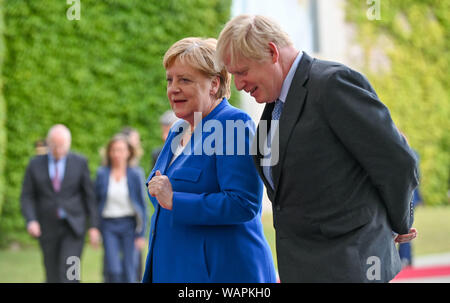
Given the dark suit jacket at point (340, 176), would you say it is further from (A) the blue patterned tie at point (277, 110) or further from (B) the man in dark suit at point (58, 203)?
(B) the man in dark suit at point (58, 203)

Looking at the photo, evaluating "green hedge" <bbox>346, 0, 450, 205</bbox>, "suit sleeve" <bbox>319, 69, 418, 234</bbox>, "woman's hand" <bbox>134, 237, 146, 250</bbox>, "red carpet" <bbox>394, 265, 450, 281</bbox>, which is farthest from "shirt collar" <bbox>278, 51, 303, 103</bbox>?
"green hedge" <bbox>346, 0, 450, 205</bbox>

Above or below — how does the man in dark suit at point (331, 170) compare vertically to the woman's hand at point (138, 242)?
above

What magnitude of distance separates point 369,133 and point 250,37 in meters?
0.56

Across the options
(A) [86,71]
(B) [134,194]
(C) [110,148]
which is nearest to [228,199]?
(B) [134,194]

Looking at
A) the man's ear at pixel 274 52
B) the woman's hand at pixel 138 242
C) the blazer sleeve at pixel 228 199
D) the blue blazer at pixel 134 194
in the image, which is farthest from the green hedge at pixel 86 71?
the man's ear at pixel 274 52

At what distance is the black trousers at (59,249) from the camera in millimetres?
6676

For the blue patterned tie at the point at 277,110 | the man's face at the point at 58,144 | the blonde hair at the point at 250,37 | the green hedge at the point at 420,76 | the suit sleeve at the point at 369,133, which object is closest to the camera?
the suit sleeve at the point at 369,133

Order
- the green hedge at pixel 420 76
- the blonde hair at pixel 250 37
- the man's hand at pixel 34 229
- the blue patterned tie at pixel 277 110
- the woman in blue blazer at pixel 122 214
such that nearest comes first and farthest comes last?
the blonde hair at pixel 250 37 → the blue patterned tie at pixel 277 110 → the man's hand at pixel 34 229 → the woman in blue blazer at pixel 122 214 → the green hedge at pixel 420 76

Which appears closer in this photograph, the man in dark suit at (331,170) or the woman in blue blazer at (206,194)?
the man in dark suit at (331,170)

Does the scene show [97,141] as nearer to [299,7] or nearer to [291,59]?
[299,7]

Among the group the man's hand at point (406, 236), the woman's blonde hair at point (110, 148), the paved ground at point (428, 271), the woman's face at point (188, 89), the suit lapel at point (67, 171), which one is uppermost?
Answer: the woman's face at point (188, 89)

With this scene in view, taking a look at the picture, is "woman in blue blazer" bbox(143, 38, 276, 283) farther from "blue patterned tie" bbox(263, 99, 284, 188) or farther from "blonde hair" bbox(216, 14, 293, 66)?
"blonde hair" bbox(216, 14, 293, 66)

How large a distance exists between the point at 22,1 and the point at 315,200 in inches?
373

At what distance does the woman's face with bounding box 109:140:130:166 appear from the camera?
298 inches
